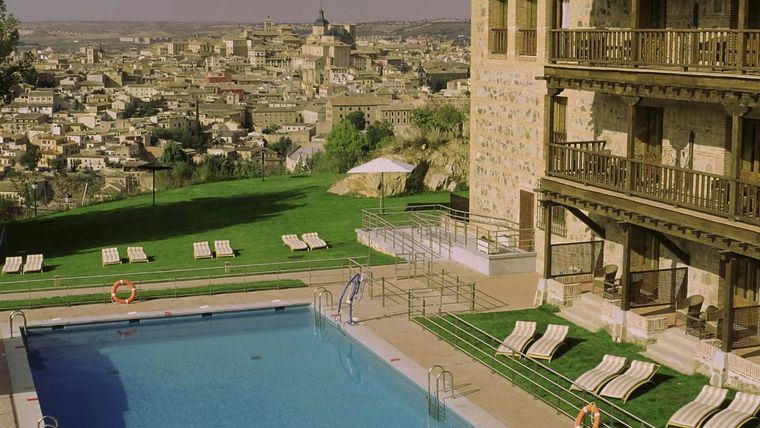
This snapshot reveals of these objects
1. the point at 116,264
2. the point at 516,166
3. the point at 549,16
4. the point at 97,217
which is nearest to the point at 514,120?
the point at 516,166

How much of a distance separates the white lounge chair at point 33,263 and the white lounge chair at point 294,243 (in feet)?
20.3

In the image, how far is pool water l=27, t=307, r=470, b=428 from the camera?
17.1m

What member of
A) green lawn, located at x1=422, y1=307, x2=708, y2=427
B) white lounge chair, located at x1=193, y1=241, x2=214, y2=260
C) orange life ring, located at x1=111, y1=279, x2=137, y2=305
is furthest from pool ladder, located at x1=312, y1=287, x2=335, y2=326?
white lounge chair, located at x1=193, y1=241, x2=214, y2=260

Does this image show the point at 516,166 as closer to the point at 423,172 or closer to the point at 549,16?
the point at 549,16

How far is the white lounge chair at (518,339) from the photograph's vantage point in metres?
18.5

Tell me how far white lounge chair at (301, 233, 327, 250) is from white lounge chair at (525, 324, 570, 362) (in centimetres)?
1033

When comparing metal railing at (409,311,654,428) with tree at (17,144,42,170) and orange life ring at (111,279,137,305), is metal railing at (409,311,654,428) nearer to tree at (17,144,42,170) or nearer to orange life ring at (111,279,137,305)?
orange life ring at (111,279,137,305)

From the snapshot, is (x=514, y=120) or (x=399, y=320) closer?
(x=399, y=320)

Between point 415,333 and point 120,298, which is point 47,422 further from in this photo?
point 120,298

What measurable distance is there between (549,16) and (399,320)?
7.85 metres

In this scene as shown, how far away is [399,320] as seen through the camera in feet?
70.6

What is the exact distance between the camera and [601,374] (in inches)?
661

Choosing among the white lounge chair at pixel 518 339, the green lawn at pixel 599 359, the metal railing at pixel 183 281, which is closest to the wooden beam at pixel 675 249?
the green lawn at pixel 599 359

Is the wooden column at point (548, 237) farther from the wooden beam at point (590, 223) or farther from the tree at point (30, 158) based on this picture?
the tree at point (30, 158)
